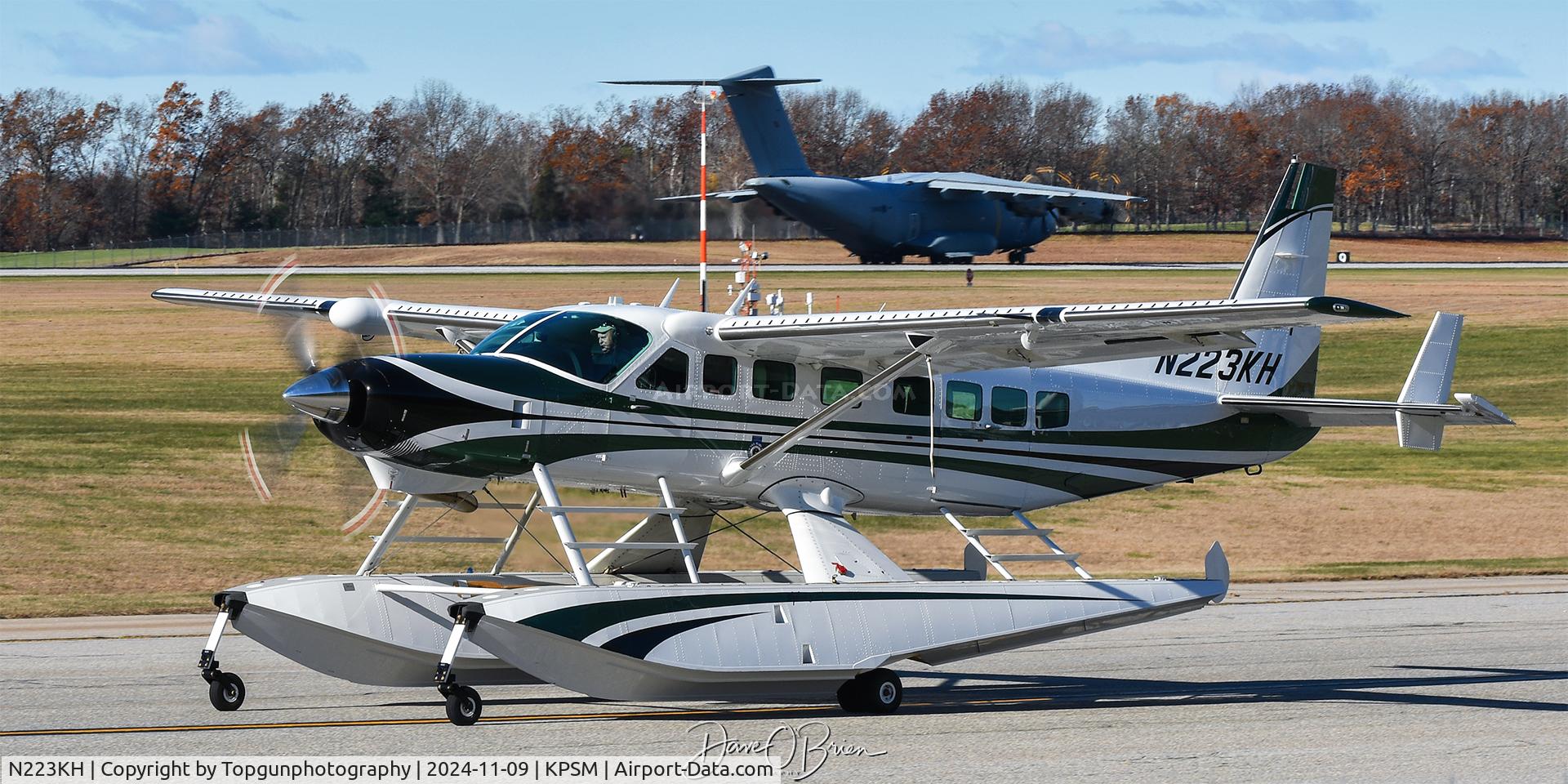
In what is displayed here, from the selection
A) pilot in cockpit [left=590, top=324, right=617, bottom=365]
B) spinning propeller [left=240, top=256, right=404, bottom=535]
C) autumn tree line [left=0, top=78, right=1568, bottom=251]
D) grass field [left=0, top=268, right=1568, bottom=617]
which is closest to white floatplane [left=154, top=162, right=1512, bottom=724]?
pilot in cockpit [left=590, top=324, right=617, bottom=365]

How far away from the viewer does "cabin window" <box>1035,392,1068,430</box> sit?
15148 millimetres

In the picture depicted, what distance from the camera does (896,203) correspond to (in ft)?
189

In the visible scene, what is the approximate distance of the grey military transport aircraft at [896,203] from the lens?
51438mm

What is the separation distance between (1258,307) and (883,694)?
4193 millimetres

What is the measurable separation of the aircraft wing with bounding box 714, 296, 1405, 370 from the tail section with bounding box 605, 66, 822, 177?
38.0 m

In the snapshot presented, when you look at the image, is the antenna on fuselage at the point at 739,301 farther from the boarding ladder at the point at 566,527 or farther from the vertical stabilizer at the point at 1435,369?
the vertical stabilizer at the point at 1435,369

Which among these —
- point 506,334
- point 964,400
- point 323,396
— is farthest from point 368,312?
point 964,400

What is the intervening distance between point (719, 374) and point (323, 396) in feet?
11.7

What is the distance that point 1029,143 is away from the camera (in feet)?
245

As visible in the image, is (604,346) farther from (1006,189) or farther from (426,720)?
Result: (1006,189)

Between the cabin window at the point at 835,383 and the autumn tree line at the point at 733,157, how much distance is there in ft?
97.5

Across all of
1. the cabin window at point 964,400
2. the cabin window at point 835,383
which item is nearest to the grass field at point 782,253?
the cabin window at point 964,400

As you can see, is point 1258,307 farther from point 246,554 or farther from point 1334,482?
point 1334,482

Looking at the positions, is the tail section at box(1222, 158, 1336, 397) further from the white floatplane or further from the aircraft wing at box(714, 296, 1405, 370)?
the aircraft wing at box(714, 296, 1405, 370)
